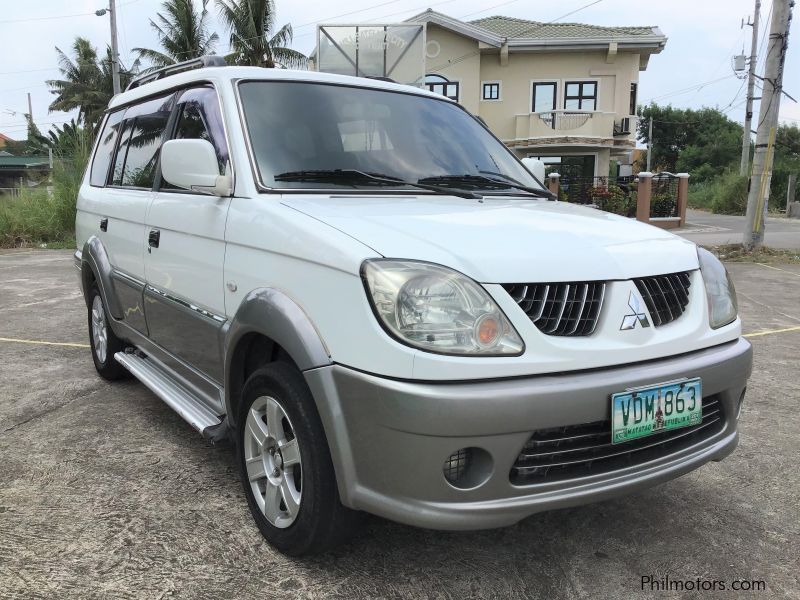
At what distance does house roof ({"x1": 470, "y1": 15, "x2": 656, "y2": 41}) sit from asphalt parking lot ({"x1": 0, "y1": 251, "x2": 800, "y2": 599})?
81.2 feet

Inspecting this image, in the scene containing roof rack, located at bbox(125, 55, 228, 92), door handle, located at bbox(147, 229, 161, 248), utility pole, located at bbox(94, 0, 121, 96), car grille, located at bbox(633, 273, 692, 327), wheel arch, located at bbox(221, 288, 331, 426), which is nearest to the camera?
wheel arch, located at bbox(221, 288, 331, 426)

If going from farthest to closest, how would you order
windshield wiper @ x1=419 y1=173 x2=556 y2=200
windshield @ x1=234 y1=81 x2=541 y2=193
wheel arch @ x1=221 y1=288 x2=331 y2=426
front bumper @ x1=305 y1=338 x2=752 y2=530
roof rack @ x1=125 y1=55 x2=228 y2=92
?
1. roof rack @ x1=125 y1=55 x2=228 y2=92
2. windshield wiper @ x1=419 y1=173 x2=556 y2=200
3. windshield @ x1=234 y1=81 x2=541 y2=193
4. wheel arch @ x1=221 y1=288 x2=331 y2=426
5. front bumper @ x1=305 y1=338 x2=752 y2=530

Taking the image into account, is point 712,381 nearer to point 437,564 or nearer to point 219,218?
point 437,564

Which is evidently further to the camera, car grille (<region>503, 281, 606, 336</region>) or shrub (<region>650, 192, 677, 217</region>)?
shrub (<region>650, 192, 677, 217</region>)

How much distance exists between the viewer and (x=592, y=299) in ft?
6.91

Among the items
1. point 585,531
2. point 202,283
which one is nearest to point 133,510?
point 202,283

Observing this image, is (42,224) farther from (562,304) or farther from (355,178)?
(562,304)

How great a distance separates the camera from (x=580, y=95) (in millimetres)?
26250

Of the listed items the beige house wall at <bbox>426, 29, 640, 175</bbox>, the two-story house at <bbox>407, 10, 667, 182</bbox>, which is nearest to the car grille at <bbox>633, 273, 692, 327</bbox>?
the two-story house at <bbox>407, 10, 667, 182</bbox>

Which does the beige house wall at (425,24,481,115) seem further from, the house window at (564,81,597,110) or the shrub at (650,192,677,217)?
the shrub at (650,192,677,217)

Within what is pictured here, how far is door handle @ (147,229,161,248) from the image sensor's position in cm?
331

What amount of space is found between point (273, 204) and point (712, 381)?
1.67 meters

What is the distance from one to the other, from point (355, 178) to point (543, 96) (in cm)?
2528

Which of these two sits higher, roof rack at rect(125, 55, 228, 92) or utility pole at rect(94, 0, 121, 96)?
utility pole at rect(94, 0, 121, 96)
